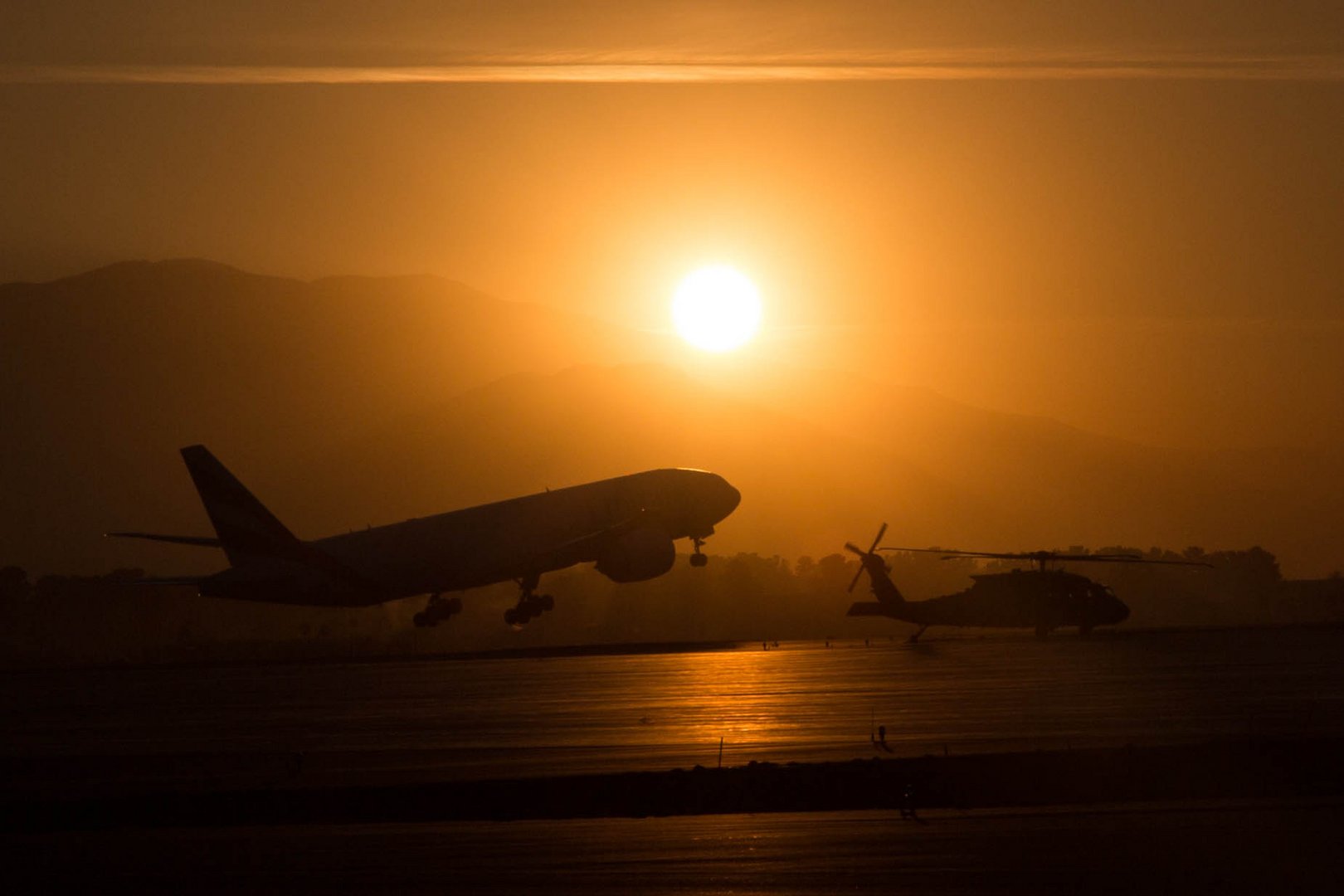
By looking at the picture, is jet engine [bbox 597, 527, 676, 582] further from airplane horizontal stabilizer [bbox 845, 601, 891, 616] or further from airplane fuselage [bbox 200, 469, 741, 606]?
airplane horizontal stabilizer [bbox 845, 601, 891, 616]

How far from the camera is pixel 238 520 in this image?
82.7m

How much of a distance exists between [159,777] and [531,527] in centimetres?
5105

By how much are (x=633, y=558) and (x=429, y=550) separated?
11.8m

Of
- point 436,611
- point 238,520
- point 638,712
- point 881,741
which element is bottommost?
point 436,611

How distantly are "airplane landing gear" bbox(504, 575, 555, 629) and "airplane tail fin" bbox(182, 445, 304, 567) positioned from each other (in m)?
12.3

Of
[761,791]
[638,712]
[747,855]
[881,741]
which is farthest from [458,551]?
[747,855]

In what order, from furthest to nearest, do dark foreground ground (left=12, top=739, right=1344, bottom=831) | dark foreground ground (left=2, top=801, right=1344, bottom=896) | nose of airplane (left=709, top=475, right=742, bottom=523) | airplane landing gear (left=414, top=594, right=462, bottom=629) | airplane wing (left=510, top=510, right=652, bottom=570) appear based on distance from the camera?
nose of airplane (left=709, top=475, right=742, bottom=523), airplane landing gear (left=414, top=594, right=462, bottom=629), airplane wing (left=510, top=510, right=652, bottom=570), dark foreground ground (left=12, top=739, right=1344, bottom=831), dark foreground ground (left=2, top=801, right=1344, bottom=896)

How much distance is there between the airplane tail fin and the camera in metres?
82.3

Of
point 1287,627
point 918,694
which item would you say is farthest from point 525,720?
→ point 1287,627

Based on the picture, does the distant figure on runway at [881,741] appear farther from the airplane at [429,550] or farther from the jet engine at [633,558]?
the jet engine at [633,558]

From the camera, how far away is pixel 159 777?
3372cm

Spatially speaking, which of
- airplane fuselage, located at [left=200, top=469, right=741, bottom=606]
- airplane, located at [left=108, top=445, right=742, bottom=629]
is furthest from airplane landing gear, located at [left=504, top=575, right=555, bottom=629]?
airplane fuselage, located at [left=200, top=469, right=741, bottom=606]

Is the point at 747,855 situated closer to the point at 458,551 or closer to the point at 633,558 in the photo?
the point at 458,551

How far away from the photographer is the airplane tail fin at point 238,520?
82312mm
